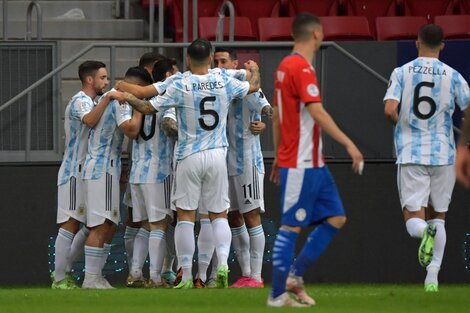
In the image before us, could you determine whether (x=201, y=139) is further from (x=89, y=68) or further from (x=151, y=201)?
(x=89, y=68)

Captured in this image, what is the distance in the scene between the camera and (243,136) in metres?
13.4

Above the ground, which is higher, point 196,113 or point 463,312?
point 196,113

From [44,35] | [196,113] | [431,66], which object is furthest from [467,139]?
[44,35]

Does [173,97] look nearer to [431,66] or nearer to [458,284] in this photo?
[431,66]

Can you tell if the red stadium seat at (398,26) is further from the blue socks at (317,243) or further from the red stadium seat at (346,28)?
the blue socks at (317,243)

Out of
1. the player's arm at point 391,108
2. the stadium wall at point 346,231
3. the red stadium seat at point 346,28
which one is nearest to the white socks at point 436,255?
the player's arm at point 391,108

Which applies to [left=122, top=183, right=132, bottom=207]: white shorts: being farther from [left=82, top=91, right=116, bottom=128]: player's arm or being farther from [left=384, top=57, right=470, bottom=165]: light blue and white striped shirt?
[left=384, top=57, right=470, bottom=165]: light blue and white striped shirt

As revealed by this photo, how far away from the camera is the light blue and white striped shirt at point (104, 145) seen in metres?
13.3

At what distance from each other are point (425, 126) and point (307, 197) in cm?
249

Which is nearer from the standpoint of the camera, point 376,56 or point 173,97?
point 173,97

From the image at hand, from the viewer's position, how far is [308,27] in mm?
9945

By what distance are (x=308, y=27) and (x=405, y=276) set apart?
5.52 m

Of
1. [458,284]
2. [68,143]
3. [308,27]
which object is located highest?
[308,27]

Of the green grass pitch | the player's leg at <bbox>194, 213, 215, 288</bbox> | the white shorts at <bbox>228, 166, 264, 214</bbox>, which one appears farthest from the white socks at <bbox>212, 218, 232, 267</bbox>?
the white shorts at <bbox>228, 166, 264, 214</bbox>
